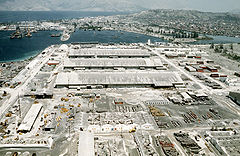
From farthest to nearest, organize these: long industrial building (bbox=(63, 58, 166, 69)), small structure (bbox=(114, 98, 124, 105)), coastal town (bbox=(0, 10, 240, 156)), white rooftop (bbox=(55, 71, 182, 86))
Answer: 1. long industrial building (bbox=(63, 58, 166, 69))
2. white rooftop (bbox=(55, 71, 182, 86))
3. small structure (bbox=(114, 98, 124, 105))
4. coastal town (bbox=(0, 10, 240, 156))

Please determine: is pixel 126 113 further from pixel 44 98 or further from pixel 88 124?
pixel 44 98

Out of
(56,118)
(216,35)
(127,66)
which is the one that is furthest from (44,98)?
(216,35)

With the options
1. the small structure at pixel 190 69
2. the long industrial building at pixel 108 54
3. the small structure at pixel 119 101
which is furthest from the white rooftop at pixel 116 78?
the long industrial building at pixel 108 54

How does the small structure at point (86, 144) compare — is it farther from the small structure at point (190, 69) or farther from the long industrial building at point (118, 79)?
the small structure at point (190, 69)

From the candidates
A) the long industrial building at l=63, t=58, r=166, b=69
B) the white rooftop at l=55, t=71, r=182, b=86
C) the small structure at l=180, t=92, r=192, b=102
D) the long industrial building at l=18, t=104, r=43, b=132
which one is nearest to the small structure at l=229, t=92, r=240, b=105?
the small structure at l=180, t=92, r=192, b=102

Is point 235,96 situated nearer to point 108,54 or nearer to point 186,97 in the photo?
point 186,97

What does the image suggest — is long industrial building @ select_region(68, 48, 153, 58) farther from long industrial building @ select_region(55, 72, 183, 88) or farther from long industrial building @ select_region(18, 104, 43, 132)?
long industrial building @ select_region(18, 104, 43, 132)

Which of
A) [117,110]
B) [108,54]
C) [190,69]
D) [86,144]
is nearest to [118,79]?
[117,110]
